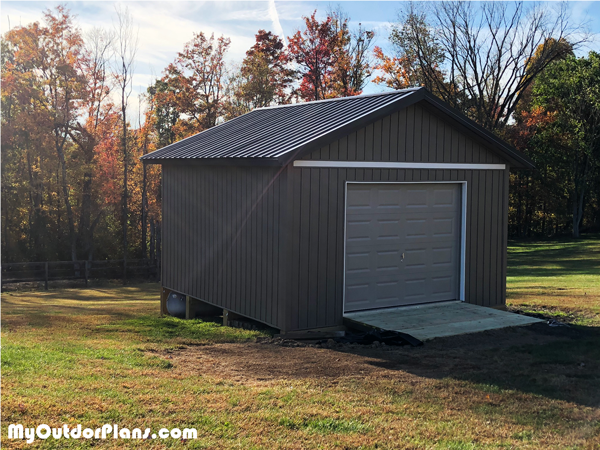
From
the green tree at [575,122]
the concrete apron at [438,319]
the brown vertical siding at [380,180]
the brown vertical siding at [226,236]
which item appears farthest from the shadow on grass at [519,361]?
the green tree at [575,122]

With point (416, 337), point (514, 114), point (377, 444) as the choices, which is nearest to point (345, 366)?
point (416, 337)

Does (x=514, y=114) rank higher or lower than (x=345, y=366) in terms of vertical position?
higher

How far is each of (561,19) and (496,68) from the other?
3707 mm

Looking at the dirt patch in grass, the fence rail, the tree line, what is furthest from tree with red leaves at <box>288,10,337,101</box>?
the dirt patch in grass

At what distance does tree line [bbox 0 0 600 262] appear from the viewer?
30.4m

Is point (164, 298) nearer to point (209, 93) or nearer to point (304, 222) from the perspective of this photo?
point (304, 222)

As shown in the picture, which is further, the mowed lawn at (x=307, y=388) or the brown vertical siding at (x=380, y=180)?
the brown vertical siding at (x=380, y=180)

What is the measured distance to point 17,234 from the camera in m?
32.2

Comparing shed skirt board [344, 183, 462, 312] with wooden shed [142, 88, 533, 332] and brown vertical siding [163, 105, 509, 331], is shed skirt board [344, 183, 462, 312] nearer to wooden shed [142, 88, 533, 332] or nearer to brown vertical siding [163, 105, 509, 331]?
wooden shed [142, 88, 533, 332]

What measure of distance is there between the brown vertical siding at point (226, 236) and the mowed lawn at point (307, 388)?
76 cm

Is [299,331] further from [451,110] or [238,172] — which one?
[451,110]

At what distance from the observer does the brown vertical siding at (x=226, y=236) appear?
30.6ft

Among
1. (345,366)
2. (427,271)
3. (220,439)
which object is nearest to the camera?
(220,439)

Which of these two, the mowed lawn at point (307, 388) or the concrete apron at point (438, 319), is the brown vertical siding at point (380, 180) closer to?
the concrete apron at point (438, 319)
